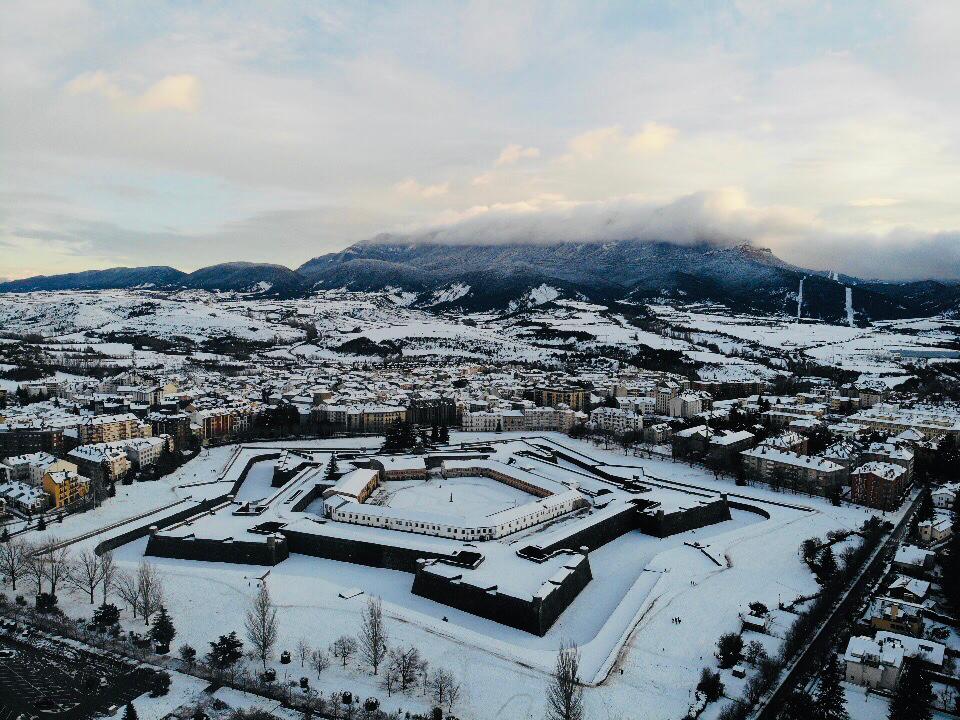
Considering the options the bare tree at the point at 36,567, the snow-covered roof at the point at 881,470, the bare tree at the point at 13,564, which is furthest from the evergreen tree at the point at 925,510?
the bare tree at the point at 13,564

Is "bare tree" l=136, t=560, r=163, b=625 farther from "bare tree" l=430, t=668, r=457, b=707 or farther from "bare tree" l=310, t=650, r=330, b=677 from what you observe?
"bare tree" l=430, t=668, r=457, b=707

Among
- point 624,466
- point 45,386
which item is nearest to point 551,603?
point 624,466

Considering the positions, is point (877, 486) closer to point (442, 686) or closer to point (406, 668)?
point (442, 686)

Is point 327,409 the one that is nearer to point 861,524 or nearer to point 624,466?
point 624,466

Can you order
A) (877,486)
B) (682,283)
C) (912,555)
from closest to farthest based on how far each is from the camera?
(912,555) < (877,486) < (682,283)

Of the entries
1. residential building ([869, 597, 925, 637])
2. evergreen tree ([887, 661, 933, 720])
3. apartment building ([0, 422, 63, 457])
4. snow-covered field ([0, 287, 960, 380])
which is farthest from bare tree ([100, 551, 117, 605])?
snow-covered field ([0, 287, 960, 380])

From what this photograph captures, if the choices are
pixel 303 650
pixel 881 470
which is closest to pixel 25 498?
pixel 303 650
